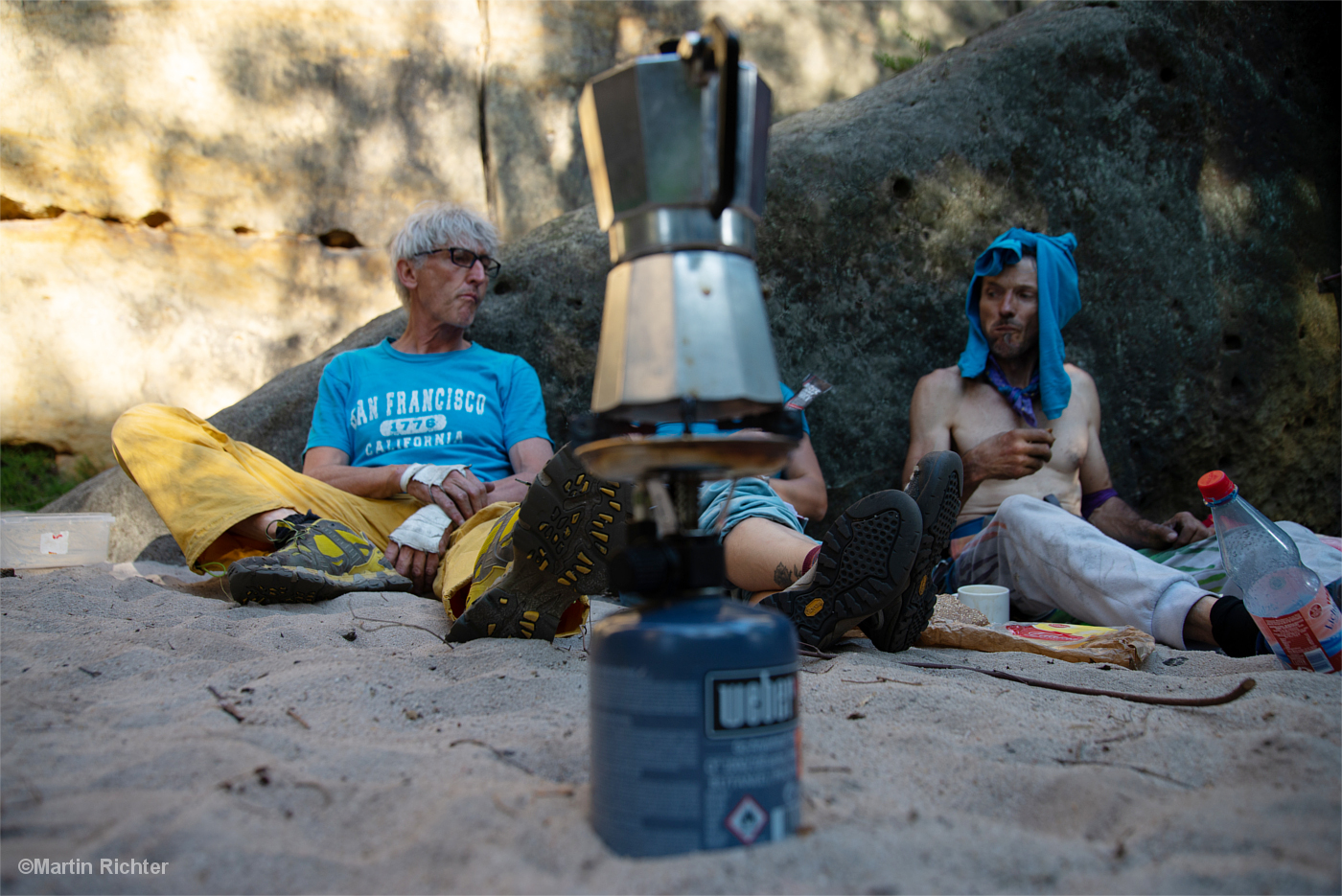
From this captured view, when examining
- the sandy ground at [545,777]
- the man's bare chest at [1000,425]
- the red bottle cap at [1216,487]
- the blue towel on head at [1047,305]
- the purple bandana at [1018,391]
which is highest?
the blue towel on head at [1047,305]

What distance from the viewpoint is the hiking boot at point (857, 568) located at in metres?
1.56

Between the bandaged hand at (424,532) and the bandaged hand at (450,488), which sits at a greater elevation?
the bandaged hand at (450,488)

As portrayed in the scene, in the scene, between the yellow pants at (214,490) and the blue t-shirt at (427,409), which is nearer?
the yellow pants at (214,490)

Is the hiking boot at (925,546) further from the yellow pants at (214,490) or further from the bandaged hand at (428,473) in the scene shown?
the bandaged hand at (428,473)

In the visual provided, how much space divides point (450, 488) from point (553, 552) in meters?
Answer: 0.93

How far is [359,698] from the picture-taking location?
1284 mm

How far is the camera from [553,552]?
5.39 feet

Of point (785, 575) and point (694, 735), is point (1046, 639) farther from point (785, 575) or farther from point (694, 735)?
point (694, 735)

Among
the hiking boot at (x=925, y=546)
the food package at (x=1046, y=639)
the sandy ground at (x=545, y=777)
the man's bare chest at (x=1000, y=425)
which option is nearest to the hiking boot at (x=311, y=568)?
the sandy ground at (x=545, y=777)

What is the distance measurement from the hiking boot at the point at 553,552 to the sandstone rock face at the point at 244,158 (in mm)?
4114

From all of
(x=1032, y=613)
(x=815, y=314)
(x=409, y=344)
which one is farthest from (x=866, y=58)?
(x=1032, y=613)

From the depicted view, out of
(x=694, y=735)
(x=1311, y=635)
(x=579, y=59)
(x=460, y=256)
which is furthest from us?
(x=579, y=59)

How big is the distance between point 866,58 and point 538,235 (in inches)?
157

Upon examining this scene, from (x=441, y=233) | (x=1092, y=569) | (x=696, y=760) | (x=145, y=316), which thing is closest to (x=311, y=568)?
(x=441, y=233)
